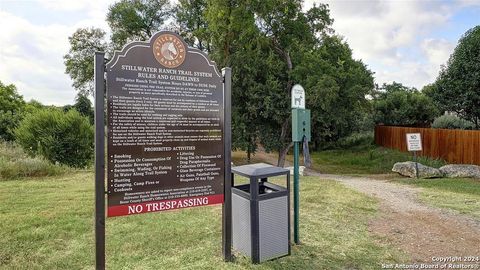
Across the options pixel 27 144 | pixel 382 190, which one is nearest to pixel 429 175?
pixel 382 190

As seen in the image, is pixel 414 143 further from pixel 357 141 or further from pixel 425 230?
pixel 357 141

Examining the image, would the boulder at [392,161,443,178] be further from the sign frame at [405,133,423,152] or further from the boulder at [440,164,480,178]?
the sign frame at [405,133,423,152]

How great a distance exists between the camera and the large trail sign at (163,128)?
3123 mm

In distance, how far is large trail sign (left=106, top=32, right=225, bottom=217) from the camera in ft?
10.2

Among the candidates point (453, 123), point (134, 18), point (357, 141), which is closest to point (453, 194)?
point (453, 123)

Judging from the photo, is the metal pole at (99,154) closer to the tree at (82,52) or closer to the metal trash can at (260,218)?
the metal trash can at (260,218)

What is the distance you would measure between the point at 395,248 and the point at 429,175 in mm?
8313

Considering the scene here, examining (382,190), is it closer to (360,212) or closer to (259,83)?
(360,212)

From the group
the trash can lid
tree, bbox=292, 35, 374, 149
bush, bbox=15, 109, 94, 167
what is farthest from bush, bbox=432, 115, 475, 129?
bush, bbox=15, 109, 94, 167

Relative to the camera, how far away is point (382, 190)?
336 inches

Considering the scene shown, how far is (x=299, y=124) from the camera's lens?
4.17 metres

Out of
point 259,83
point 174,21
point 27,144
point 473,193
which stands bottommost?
point 473,193

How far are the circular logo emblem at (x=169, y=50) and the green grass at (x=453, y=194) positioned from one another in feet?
18.7

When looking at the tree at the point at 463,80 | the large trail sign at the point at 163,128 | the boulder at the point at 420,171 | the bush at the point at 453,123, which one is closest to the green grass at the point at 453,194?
the boulder at the point at 420,171
